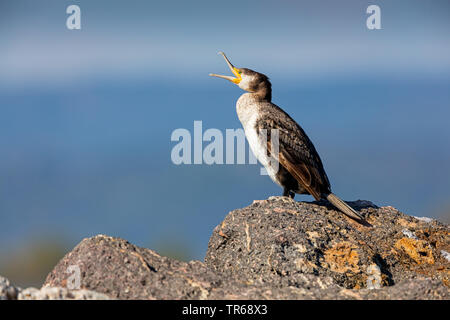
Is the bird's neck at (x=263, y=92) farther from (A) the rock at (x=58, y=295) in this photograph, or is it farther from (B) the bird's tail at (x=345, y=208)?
(A) the rock at (x=58, y=295)

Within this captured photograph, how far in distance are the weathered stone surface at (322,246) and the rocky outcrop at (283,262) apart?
2 cm

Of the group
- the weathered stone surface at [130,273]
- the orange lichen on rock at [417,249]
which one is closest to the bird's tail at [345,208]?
the orange lichen on rock at [417,249]

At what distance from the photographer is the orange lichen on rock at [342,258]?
9.18 m

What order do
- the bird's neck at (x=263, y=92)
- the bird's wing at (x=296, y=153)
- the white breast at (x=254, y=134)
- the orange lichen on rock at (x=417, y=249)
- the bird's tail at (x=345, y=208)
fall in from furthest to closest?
the bird's neck at (x=263, y=92)
the white breast at (x=254, y=134)
the bird's wing at (x=296, y=153)
the bird's tail at (x=345, y=208)
the orange lichen on rock at (x=417, y=249)

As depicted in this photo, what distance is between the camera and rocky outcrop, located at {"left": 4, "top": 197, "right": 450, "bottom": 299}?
7.55m

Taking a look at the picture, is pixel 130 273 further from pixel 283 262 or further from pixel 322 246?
pixel 322 246

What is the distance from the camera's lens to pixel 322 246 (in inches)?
374

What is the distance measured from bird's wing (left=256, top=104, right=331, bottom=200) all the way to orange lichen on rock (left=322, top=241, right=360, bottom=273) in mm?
2372

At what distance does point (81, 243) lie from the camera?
8.73 meters

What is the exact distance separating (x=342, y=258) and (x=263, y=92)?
5485 millimetres

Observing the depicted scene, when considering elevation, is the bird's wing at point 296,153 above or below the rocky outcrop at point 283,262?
above

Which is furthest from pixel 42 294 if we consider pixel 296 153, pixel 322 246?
pixel 296 153
